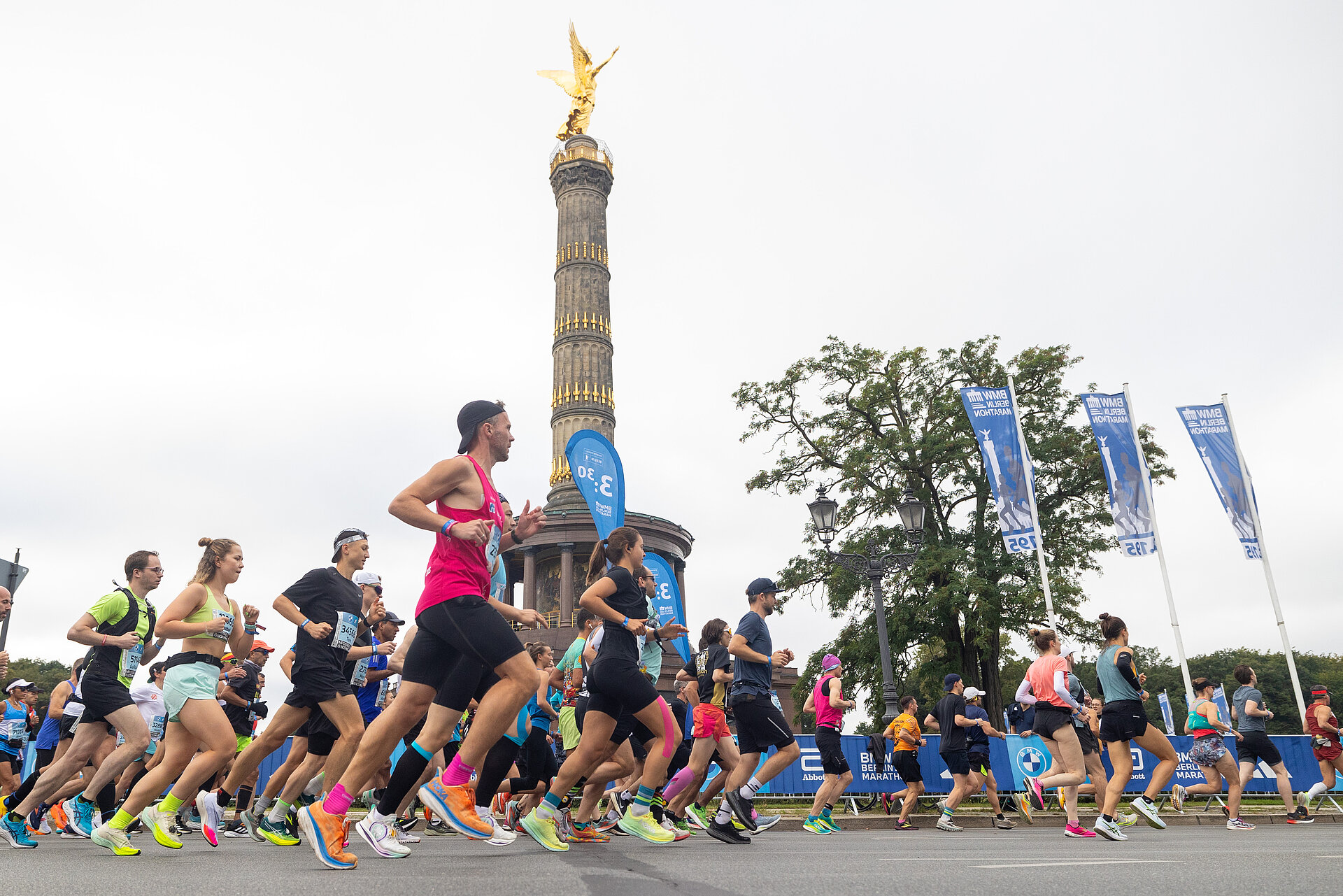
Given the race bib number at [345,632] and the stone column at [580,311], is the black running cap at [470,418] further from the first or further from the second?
the stone column at [580,311]

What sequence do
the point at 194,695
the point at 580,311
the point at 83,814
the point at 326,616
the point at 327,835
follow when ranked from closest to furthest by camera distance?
the point at 327,835
the point at 194,695
the point at 326,616
the point at 83,814
the point at 580,311

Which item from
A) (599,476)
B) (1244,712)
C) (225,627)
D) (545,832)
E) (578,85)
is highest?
(578,85)

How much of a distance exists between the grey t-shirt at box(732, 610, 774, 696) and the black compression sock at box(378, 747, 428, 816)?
342cm

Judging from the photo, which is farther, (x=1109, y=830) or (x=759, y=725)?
(x=759, y=725)

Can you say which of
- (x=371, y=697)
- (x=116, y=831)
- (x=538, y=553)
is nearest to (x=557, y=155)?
(x=538, y=553)

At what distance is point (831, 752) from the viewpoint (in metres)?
9.63

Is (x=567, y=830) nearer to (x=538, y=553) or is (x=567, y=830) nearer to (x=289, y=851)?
(x=289, y=851)

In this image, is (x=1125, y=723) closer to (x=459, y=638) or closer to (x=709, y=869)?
(x=709, y=869)

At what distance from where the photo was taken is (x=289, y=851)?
5777 millimetres

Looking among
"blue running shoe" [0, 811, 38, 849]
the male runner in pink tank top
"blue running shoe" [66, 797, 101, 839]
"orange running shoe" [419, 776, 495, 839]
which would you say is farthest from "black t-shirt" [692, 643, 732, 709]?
"blue running shoe" [0, 811, 38, 849]

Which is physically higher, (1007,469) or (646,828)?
(1007,469)

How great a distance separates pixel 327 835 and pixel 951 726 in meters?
8.85

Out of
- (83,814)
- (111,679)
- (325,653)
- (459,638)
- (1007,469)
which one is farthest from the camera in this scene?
(1007,469)

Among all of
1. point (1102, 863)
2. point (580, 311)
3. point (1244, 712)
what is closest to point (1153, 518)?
point (1244, 712)
